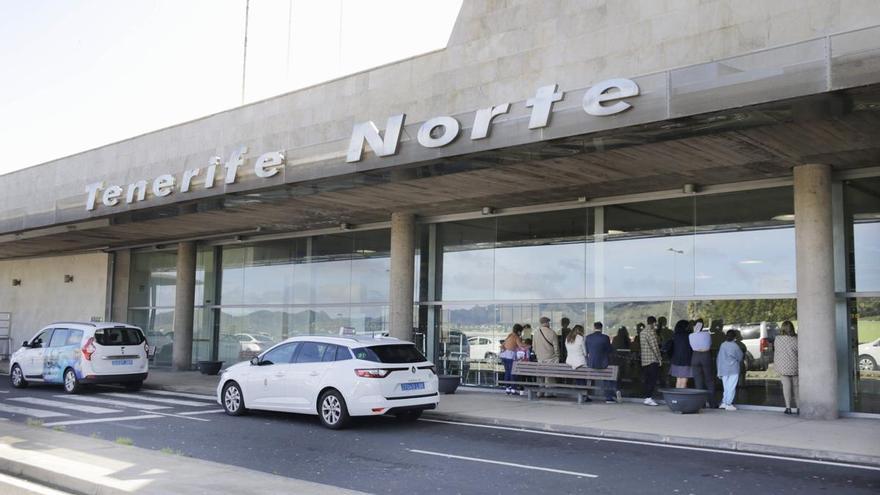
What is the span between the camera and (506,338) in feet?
62.1

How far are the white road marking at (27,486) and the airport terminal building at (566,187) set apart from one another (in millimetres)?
8347

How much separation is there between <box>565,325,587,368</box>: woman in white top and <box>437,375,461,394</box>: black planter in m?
3.04

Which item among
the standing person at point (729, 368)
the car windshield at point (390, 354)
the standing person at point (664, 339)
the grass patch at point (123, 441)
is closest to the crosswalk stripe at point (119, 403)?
the grass patch at point (123, 441)

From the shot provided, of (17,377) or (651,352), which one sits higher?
(651,352)

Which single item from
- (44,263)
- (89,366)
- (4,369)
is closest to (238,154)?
(89,366)

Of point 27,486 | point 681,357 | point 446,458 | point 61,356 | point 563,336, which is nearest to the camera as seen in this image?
point 27,486

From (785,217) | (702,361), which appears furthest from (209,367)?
(785,217)

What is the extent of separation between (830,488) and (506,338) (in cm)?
1100

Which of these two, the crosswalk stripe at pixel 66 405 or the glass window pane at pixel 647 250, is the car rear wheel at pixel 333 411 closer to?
the crosswalk stripe at pixel 66 405

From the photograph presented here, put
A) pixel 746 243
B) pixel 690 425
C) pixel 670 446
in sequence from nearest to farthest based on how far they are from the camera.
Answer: pixel 670 446
pixel 690 425
pixel 746 243

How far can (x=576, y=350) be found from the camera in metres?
16.5

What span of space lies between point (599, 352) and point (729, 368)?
2.61 m

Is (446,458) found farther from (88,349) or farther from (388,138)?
(88,349)

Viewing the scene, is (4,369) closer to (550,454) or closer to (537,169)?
(537,169)
